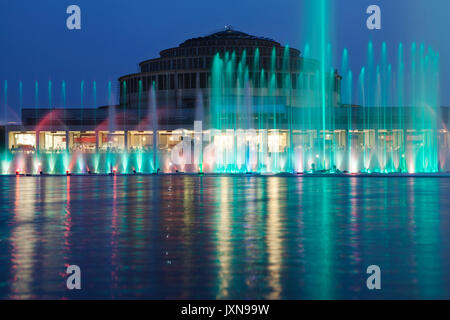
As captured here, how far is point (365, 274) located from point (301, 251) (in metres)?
1.91

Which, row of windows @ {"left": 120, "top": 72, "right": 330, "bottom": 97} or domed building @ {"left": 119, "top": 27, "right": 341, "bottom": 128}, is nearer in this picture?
domed building @ {"left": 119, "top": 27, "right": 341, "bottom": 128}

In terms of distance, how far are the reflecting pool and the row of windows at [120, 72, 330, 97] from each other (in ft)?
189

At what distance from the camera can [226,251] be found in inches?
370

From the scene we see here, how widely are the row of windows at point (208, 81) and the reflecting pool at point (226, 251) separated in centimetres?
5758

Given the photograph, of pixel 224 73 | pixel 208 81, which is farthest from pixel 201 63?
pixel 224 73

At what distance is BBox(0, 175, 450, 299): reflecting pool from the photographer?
271 inches

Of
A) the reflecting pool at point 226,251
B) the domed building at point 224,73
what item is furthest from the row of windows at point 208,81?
the reflecting pool at point 226,251

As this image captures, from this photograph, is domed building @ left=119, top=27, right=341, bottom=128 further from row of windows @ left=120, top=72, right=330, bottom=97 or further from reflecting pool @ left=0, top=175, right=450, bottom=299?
reflecting pool @ left=0, top=175, right=450, bottom=299

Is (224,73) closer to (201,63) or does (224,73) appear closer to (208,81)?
(208,81)

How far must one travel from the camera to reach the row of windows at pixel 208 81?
73.8 meters

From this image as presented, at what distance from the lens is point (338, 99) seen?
85312 mm

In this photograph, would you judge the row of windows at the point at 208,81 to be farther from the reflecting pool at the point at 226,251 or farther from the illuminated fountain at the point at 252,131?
the reflecting pool at the point at 226,251

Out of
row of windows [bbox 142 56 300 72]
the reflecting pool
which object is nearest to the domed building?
row of windows [bbox 142 56 300 72]

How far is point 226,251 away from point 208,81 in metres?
65.8
